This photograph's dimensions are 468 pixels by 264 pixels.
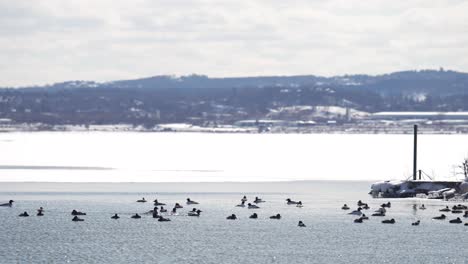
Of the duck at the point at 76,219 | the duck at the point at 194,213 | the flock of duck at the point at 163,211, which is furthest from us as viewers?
the duck at the point at 194,213

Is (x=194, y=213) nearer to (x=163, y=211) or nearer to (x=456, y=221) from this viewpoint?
(x=163, y=211)

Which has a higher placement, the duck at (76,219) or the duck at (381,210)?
the duck at (381,210)

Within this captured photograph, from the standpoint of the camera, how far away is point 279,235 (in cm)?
A: 5400

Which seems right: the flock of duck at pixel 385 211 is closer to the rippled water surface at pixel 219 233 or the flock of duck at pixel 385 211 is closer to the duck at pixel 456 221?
the duck at pixel 456 221

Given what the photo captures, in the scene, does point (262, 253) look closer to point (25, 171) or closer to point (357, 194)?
point (357, 194)

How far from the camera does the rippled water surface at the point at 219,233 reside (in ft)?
156

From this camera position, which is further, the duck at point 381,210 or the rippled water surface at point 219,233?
the duck at point 381,210

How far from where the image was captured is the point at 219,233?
54719 mm

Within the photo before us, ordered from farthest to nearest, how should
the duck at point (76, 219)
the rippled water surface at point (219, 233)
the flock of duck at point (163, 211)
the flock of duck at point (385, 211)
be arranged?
the flock of duck at point (163, 211)
the flock of duck at point (385, 211)
the duck at point (76, 219)
the rippled water surface at point (219, 233)

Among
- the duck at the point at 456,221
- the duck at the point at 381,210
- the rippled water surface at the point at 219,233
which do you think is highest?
the duck at the point at 381,210

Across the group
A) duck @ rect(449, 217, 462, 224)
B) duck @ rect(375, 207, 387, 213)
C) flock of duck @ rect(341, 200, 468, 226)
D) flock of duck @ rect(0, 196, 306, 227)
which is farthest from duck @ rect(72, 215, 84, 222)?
duck @ rect(449, 217, 462, 224)

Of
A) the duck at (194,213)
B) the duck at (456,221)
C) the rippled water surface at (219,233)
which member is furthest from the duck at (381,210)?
the duck at (194,213)

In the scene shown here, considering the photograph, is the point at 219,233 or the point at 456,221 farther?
the point at 456,221

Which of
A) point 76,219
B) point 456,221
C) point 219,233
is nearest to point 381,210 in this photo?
point 456,221
